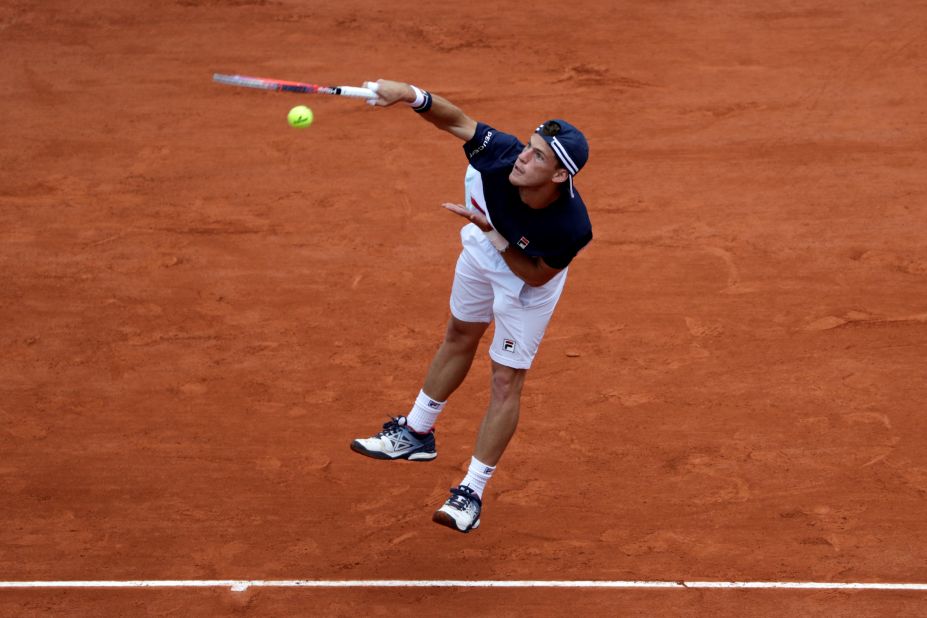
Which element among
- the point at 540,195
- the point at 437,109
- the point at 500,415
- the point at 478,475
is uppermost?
the point at 437,109

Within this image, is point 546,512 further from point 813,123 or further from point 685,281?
point 813,123

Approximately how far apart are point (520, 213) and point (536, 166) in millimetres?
390

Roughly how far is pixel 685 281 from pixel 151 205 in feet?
16.5

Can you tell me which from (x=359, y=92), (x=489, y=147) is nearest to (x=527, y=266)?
(x=489, y=147)

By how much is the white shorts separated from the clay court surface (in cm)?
138

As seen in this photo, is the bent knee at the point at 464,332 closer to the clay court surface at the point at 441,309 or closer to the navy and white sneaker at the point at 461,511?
the navy and white sneaker at the point at 461,511

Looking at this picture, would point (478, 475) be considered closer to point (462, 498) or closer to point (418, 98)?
point (462, 498)

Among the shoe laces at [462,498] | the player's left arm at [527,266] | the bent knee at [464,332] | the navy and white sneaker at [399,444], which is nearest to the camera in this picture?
the player's left arm at [527,266]

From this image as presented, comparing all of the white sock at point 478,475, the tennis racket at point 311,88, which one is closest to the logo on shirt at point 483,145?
the tennis racket at point 311,88

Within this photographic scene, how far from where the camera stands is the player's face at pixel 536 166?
23.7 feet

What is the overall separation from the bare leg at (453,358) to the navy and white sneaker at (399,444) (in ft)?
1.00

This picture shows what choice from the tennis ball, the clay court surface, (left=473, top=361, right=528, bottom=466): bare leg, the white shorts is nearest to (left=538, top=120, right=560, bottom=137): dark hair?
the white shorts

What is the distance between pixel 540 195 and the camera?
7.43 meters

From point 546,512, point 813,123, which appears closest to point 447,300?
point 546,512
